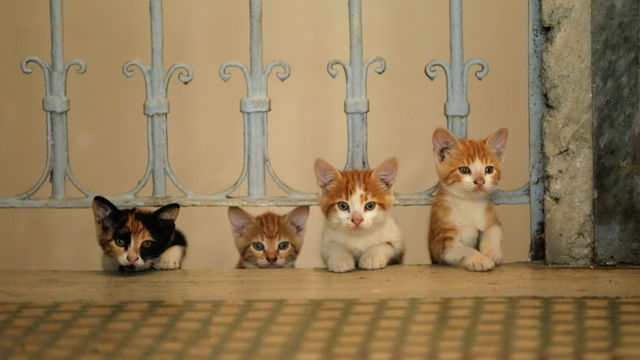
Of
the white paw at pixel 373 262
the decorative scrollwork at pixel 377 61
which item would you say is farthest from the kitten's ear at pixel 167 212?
the decorative scrollwork at pixel 377 61

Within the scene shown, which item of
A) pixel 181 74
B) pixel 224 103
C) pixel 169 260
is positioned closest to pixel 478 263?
pixel 169 260

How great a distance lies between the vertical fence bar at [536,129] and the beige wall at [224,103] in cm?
89

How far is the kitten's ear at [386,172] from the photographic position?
3.32 metres

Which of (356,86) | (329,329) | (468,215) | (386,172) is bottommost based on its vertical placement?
(329,329)

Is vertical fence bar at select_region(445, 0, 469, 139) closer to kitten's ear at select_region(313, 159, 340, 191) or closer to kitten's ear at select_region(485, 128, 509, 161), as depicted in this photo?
kitten's ear at select_region(485, 128, 509, 161)

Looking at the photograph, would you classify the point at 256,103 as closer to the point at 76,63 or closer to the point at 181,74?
the point at 181,74

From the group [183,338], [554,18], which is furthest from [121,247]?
[554,18]

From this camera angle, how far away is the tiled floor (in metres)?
2.40

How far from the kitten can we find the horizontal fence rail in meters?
0.22

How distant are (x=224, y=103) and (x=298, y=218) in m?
0.99

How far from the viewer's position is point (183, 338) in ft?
8.22

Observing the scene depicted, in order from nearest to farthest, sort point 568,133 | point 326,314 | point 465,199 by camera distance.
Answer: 1. point 326,314
2. point 568,133
3. point 465,199

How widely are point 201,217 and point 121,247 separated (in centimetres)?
115

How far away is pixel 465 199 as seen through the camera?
3295mm
